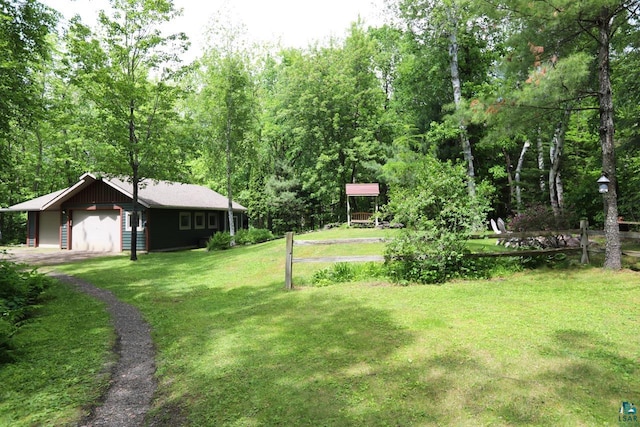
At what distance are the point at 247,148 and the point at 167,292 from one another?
1865 centimetres

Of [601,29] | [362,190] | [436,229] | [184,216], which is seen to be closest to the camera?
[436,229]

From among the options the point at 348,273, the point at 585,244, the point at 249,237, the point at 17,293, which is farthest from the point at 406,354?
the point at 249,237

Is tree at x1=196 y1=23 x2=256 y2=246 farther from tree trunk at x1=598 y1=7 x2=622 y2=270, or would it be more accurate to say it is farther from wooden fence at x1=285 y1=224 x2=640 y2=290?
tree trunk at x1=598 y1=7 x2=622 y2=270

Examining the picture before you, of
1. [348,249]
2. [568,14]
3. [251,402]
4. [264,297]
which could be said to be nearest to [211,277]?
[264,297]

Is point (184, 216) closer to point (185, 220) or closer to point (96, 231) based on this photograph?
point (185, 220)

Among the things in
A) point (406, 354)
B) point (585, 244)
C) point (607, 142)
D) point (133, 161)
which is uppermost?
point (133, 161)

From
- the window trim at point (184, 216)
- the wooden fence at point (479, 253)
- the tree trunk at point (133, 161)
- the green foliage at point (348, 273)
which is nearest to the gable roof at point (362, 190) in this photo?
the window trim at point (184, 216)

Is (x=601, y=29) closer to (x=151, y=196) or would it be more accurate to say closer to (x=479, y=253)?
(x=479, y=253)

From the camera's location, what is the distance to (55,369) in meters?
4.36

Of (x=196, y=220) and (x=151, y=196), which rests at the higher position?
(x=151, y=196)

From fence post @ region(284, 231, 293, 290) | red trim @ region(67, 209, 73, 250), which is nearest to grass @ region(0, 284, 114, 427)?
fence post @ region(284, 231, 293, 290)

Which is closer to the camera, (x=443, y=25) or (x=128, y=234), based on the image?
(x=443, y=25)

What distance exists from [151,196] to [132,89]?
782 cm

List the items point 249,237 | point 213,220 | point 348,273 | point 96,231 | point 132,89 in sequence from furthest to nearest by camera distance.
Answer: point 213,220
point 249,237
point 96,231
point 132,89
point 348,273
